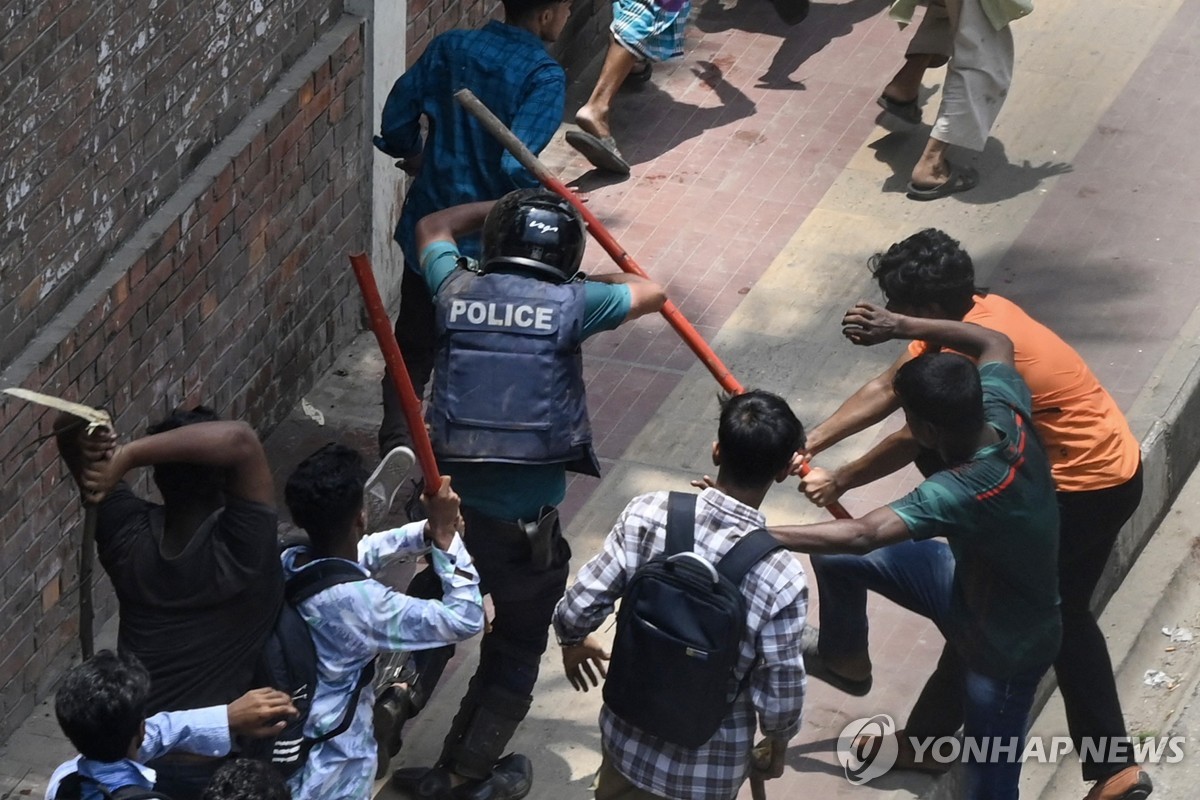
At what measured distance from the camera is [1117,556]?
7.11 metres

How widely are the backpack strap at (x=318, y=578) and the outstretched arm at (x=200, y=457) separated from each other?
255mm

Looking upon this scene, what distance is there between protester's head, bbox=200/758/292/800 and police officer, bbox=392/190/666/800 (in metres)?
1.44

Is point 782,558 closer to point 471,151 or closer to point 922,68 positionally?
point 471,151

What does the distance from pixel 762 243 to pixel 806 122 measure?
3.59ft

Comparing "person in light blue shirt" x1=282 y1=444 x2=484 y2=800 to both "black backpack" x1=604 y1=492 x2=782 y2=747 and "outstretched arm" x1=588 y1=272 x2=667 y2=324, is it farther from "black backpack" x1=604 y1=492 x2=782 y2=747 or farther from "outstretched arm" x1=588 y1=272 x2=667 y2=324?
"outstretched arm" x1=588 y1=272 x2=667 y2=324

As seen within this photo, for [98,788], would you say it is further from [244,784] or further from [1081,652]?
[1081,652]

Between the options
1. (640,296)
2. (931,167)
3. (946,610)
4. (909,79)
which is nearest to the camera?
(640,296)

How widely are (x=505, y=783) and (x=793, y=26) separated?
5.38 m

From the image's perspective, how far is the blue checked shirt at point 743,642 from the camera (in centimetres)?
454

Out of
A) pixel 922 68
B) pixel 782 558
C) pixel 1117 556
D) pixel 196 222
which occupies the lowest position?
pixel 1117 556

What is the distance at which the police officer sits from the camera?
5059 mm

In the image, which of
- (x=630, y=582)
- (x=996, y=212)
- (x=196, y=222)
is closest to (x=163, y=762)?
(x=630, y=582)

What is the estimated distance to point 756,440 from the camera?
14.9 feet

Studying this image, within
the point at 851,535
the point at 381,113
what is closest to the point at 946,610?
the point at 851,535
